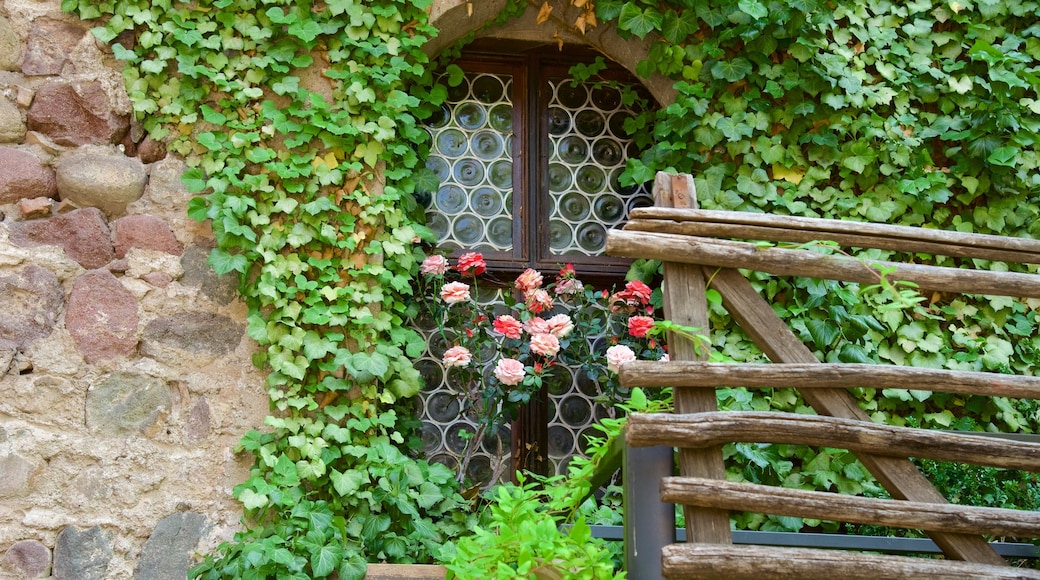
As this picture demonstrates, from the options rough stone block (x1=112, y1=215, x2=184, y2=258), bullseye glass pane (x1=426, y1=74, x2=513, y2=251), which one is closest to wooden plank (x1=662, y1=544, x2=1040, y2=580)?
bullseye glass pane (x1=426, y1=74, x2=513, y2=251)

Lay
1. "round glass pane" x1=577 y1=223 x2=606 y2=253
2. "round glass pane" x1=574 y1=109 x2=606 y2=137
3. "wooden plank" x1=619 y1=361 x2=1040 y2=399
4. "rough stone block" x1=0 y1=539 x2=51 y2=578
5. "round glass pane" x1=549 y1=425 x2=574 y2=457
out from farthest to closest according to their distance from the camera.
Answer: "round glass pane" x1=574 y1=109 x2=606 y2=137
"round glass pane" x1=577 y1=223 x2=606 y2=253
"round glass pane" x1=549 y1=425 x2=574 y2=457
"rough stone block" x1=0 y1=539 x2=51 y2=578
"wooden plank" x1=619 y1=361 x2=1040 y2=399

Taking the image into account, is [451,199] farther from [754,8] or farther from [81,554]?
[81,554]

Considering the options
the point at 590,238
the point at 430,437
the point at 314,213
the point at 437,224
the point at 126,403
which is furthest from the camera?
the point at 590,238

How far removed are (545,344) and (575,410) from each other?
580mm

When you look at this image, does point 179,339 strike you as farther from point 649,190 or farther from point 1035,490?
point 1035,490

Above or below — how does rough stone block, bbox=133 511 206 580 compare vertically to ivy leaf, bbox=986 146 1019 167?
below

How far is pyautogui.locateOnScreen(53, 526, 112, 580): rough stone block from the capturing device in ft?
11.0

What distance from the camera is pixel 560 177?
4309 millimetres

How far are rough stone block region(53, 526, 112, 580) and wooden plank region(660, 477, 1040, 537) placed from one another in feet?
6.97

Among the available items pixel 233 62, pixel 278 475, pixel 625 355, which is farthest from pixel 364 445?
pixel 233 62

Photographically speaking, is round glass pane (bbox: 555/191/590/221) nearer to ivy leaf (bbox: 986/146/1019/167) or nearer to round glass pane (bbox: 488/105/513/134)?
round glass pane (bbox: 488/105/513/134)

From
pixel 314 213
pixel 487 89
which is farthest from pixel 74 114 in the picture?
pixel 487 89

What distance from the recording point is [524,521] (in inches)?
94.0

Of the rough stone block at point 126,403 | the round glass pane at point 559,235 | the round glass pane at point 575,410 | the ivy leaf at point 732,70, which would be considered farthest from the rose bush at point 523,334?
the rough stone block at point 126,403
